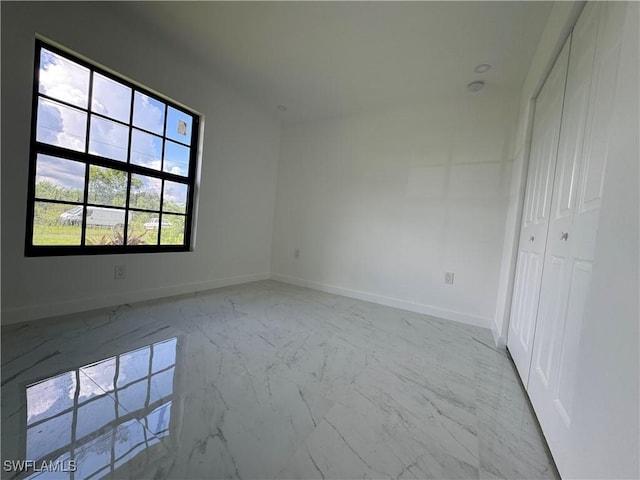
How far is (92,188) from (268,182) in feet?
6.89

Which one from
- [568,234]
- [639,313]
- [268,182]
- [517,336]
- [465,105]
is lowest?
[517,336]

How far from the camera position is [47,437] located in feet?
3.16

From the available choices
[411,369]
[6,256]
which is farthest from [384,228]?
[6,256]

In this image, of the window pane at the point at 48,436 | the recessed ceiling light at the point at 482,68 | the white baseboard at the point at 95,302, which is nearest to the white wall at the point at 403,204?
the recessed ceiling light at the point at 482,68

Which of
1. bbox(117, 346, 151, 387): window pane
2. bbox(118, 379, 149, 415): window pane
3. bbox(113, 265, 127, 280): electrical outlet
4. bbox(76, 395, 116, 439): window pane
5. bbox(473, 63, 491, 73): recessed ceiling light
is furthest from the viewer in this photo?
bbox(113, 265, 127, 280): electrical outlet

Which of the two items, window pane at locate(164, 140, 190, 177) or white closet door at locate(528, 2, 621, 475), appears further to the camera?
window pane at locate(164, 140, 190, 177)

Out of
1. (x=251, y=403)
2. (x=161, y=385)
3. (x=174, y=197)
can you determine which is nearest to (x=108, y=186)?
(x=174, y=197)

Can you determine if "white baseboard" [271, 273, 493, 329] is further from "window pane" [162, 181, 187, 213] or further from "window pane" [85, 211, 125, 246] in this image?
"window pane" [85, 211, 125, 246]

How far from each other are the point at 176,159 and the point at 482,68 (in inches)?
124

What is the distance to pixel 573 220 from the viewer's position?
1.12m

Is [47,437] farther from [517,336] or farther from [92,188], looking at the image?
[517,336]

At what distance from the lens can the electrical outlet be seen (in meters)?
2.35

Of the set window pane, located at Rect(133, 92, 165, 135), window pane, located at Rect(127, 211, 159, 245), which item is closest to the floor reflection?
window pane, located at Rect(127, 211, 159, 245)

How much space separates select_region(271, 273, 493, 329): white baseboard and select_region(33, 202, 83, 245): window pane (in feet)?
7.97
